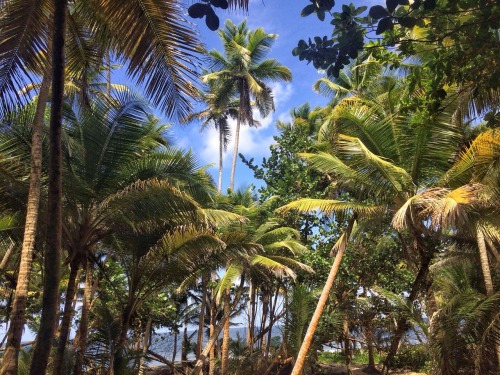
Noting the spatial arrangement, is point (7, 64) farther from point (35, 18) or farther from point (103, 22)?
point (103, 22)

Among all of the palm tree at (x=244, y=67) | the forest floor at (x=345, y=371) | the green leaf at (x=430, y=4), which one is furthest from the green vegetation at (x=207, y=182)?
the palm tree at (x=244, y=67)

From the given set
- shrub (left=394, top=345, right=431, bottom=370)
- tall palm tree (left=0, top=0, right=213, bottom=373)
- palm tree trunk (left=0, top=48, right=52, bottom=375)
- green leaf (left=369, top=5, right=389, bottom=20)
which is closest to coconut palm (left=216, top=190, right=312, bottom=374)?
shrub (left=394, top=345, right=431, bottom=370)

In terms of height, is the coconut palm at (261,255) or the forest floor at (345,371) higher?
the coconut palm at (261,255)

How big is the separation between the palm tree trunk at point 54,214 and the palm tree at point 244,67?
17.0 metres

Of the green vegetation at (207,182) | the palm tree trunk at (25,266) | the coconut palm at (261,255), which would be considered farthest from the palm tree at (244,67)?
the palm tree trunk at (25,266)

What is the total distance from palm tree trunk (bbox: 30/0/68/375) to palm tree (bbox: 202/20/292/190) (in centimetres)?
1702

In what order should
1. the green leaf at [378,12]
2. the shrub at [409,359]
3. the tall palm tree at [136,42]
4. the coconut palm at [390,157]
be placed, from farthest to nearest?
the shrub at [409,359]
the coconut palm at [390,157]
the tall palm tree at [136,42]
the green leaf at [378,12]

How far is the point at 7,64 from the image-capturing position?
5.45 metres

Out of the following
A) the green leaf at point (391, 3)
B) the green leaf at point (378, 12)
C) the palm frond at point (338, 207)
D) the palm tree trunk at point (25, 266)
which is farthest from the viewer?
the palm frond at point (338, 207)

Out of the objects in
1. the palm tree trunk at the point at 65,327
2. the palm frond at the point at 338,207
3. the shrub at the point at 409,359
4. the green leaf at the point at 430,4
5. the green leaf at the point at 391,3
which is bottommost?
the shrub at the point at 409,359

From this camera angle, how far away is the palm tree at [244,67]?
70.1 feet

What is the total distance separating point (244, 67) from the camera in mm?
21547

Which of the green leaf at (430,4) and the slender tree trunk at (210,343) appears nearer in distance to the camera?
the green leaf at (430,4)

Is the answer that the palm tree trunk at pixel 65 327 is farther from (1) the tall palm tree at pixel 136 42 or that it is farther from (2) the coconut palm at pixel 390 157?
(2) the coconut palm at pixel 390 157
